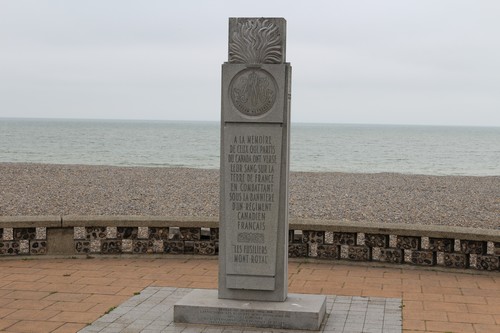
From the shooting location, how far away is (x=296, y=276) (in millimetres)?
9305

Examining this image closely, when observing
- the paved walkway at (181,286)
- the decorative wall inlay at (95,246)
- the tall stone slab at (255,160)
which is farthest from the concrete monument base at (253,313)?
the decorative wall inlay at (95,246)

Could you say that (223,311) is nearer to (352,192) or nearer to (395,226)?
(395,226)

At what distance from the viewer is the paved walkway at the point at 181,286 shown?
7234 millimetres

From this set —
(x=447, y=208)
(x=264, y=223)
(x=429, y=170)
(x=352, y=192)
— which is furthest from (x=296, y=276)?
(x=429, y=170)

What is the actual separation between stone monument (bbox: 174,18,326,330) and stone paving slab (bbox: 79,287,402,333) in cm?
17

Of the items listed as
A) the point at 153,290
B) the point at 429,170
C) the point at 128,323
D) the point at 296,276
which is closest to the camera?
the point at 128,323

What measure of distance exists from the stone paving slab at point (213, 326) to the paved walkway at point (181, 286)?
0.46 ft

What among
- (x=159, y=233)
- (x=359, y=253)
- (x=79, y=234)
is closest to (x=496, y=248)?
(x=359, y=253)

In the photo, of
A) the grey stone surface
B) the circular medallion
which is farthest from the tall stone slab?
the grey stone surface

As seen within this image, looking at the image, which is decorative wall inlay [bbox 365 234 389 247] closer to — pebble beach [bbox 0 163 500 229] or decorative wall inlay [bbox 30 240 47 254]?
decorative wall inlay [bbox 30 240 47 254]

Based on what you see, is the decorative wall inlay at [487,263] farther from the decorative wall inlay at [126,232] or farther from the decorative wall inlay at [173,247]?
the decorative wall inlay at [126,232]

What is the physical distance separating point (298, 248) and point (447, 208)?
16.5m

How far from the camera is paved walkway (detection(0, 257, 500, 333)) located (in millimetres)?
7234

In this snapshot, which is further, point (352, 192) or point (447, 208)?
point (352, 192)
